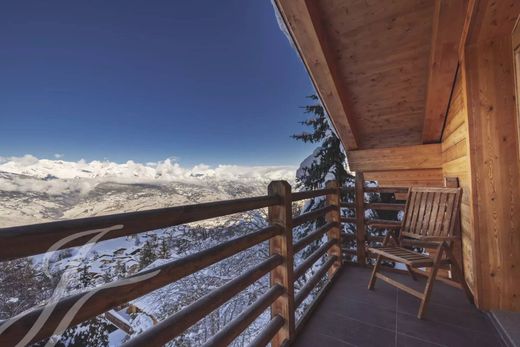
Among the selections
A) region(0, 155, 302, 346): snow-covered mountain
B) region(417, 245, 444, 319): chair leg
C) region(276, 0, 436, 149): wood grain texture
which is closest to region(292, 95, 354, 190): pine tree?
region(0, 155, 302, 346): snow-covered mountain

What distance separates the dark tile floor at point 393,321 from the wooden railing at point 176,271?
212mm

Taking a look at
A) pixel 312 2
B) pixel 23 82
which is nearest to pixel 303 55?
pixel 312 2

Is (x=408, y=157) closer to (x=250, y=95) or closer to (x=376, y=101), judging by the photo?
(x=376, y=101)

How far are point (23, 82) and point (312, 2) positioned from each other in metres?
9.85

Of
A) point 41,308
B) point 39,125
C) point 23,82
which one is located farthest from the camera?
point 39,125

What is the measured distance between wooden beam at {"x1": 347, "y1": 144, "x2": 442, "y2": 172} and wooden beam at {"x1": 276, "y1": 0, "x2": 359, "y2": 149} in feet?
2.62

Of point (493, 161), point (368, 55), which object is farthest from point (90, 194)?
point (493, 161)

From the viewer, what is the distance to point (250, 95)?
1348cm

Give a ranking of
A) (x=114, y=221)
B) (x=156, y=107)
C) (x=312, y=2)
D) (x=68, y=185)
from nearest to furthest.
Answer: (x=114, y=221), (x=312, y=2), (x=68, y=185), (x=156, y=107)

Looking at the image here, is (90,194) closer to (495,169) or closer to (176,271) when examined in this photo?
(176,271)

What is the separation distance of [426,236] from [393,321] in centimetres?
86

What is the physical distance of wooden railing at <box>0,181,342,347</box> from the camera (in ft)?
2.21

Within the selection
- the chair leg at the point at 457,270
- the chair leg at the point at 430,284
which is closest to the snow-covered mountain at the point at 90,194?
the chair leg at the point at 430,284

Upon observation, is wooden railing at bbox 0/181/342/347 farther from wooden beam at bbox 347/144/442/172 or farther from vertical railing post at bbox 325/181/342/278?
wooden beam at bbox 347/144/442/172
